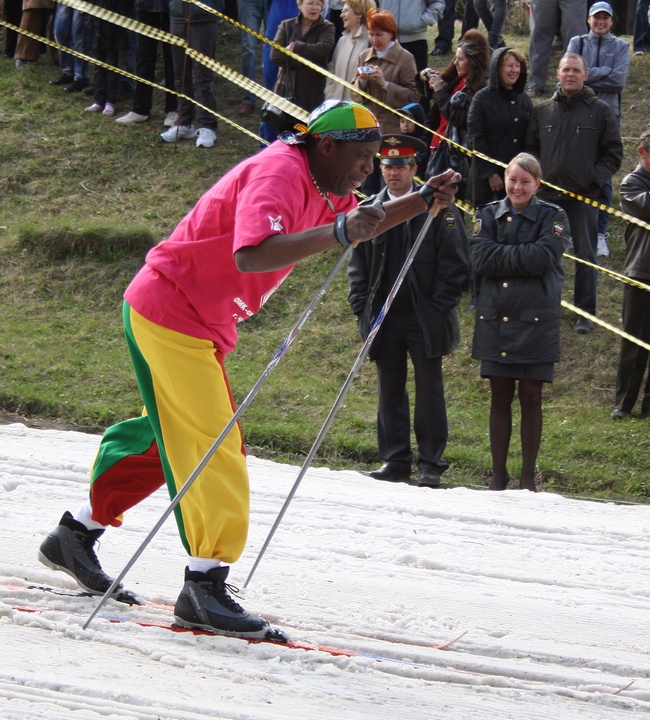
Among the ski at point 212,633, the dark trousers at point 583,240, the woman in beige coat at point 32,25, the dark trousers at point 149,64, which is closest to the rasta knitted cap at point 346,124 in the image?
the ski at point 212,633

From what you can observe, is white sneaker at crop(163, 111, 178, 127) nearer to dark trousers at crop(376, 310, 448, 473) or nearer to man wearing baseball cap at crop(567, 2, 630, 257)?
man wearing baseball cap at crop(567, 2, 630, 257)

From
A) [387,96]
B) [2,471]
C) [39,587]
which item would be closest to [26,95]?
[387,96]

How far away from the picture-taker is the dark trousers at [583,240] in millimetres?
9336

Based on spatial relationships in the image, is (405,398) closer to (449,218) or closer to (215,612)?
(449,218)

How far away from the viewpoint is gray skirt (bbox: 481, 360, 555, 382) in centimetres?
698

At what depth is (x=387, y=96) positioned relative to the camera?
980 cm

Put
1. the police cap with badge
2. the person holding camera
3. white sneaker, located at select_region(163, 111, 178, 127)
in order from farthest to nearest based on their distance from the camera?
white sneaker, located at select_region(163, 111, 178, 127) < the person holding camera < the police cap with badge

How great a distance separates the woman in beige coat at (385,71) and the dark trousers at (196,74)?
2.74 meters

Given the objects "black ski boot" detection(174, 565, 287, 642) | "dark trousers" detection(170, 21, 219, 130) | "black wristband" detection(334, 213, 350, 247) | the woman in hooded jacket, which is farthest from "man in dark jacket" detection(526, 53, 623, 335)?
"black ski boot" detection(174, 565, 287, 642)

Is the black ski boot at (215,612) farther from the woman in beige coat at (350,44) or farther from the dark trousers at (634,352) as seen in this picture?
the woman in beige coat at (350,44)

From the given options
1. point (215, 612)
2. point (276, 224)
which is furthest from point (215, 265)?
point (215, 612)

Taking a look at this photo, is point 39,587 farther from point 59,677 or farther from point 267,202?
point 267,202

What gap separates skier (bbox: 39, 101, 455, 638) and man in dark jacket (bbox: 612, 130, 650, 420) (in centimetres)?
463

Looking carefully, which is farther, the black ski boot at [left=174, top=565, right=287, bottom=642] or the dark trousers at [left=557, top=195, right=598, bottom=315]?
the dark trousers at [left=557, top=195, right=598, bottom=315]
